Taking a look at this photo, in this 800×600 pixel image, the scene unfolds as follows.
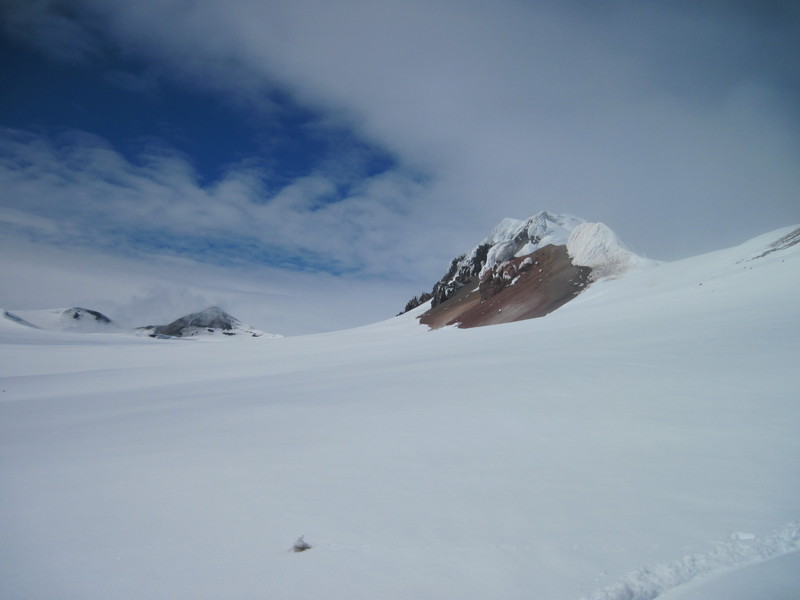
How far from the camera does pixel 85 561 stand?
375 centimetres

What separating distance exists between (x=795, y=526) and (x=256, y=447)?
6.32 m

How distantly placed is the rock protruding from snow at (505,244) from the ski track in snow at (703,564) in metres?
60.8

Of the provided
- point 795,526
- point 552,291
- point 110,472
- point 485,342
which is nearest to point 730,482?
point 795,526

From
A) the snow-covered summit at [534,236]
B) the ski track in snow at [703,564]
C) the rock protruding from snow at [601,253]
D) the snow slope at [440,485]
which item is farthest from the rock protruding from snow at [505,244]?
the ski track in snow at [703,564]

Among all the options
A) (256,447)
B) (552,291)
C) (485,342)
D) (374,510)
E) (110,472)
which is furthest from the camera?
(552,291)

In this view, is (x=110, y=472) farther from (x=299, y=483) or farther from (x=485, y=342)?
(x=485, y=342)

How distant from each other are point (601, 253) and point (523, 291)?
9.51 meters

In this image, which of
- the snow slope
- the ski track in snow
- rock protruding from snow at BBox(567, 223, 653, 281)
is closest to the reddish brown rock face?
rock protruding from snow at BBox(567, 223, 653, 281)

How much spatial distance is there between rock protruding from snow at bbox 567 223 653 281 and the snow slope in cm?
3691

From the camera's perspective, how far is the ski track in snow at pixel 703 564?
320 centimetres

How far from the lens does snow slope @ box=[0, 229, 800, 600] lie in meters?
3.43

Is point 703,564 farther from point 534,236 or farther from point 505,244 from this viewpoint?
point 505,244

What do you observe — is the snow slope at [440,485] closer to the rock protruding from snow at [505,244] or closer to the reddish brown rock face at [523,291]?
the reddish brown rock face at [523,291]

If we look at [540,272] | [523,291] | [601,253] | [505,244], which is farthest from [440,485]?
[505,244]
